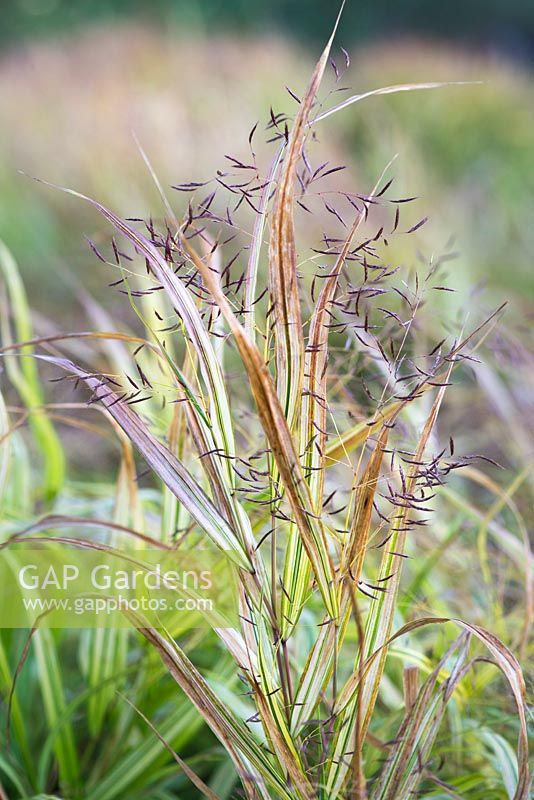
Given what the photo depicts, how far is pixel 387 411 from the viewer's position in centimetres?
60

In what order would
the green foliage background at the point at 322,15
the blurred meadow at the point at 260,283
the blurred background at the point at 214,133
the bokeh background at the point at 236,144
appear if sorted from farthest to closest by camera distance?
1. the green foliage background at the point at 322,15
2. the blurred background at the point at 214,133
3. the bokeh background at the point at 236,144
4. the blurred meadow at the point at 260,283

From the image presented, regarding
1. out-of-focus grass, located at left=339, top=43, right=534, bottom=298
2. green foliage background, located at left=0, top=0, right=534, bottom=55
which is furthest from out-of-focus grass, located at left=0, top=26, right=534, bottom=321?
green foliage background, located at left=0, top=0, right=534, bottom=55

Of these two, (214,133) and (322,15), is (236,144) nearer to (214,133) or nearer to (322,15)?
(214,133)

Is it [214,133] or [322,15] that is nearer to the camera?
[214,133]

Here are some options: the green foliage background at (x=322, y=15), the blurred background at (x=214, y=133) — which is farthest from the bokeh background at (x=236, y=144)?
the green foliage background at (x=322, y=15)

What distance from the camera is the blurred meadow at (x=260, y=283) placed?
780 mm

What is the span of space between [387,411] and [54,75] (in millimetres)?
4866

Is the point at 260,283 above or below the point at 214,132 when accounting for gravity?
below

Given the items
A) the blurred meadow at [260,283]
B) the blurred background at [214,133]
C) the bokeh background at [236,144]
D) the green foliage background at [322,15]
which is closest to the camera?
the blurred meadow at [260,283]

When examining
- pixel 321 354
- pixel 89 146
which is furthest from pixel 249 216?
pixel 321 354

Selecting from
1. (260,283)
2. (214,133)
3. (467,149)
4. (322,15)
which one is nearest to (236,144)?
(214,133)

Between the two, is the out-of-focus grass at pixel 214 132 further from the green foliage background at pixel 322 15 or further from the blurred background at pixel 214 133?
the green foliage background at pixel 322 15

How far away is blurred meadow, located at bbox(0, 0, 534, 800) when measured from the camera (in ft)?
2.56

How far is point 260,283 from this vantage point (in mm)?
1501
